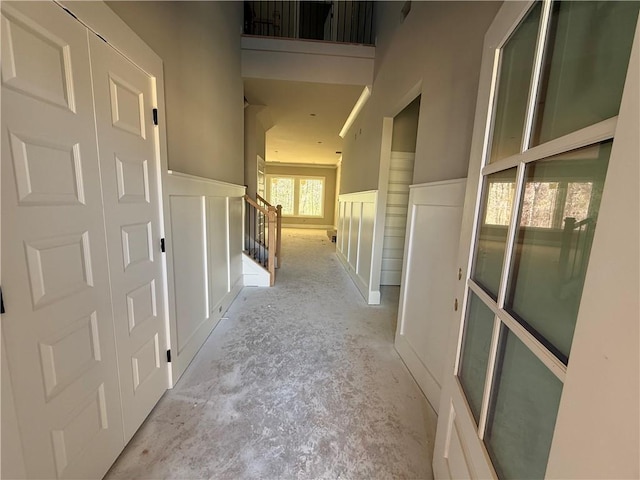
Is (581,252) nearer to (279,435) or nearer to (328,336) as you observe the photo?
(279,435)

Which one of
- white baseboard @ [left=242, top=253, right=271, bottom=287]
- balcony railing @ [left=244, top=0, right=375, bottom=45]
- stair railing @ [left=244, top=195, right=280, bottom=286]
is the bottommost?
white baseboard @ [left=242, top=253, right=271, bottom=287]

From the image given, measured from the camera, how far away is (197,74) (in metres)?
2.08

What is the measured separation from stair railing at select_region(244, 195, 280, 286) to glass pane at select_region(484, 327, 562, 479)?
326 cm

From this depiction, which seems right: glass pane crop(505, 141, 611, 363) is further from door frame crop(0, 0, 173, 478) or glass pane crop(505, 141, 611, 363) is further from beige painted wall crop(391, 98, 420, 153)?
beige painted wall crop(391, 98, 420, 153)

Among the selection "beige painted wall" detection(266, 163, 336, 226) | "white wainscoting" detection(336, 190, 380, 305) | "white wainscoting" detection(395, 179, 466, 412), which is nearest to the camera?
"white wainscoting" detection(395, 179, 466, 412)

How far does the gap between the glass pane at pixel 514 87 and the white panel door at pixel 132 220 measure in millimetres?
1528

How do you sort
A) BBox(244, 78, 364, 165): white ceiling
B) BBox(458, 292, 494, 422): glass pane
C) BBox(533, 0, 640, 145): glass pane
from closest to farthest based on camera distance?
BBox(533, 0, 640, 145): glass pane, BBox(458, 292, 494, 422): glass pane, BBox(244, 78, 364, 165): white ceiling

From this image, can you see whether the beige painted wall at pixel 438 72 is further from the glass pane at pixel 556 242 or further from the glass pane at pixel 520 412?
the glass pane at pixel 520 412

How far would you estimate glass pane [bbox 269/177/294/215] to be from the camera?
428 inches

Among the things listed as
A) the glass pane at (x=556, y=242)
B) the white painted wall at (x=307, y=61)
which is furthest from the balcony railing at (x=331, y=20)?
the glass pane at (x=556, y=242)

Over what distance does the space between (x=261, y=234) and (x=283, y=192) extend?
6.29m

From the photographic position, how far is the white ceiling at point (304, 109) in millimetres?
3783

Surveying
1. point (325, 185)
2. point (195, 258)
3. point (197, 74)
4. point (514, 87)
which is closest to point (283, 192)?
point (325, 185)

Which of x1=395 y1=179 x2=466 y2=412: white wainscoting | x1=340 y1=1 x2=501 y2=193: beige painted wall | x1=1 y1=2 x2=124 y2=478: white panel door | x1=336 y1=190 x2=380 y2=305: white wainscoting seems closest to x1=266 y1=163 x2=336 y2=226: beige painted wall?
x1=336 y1=190 x2=380 y2=305: white wainscoting
